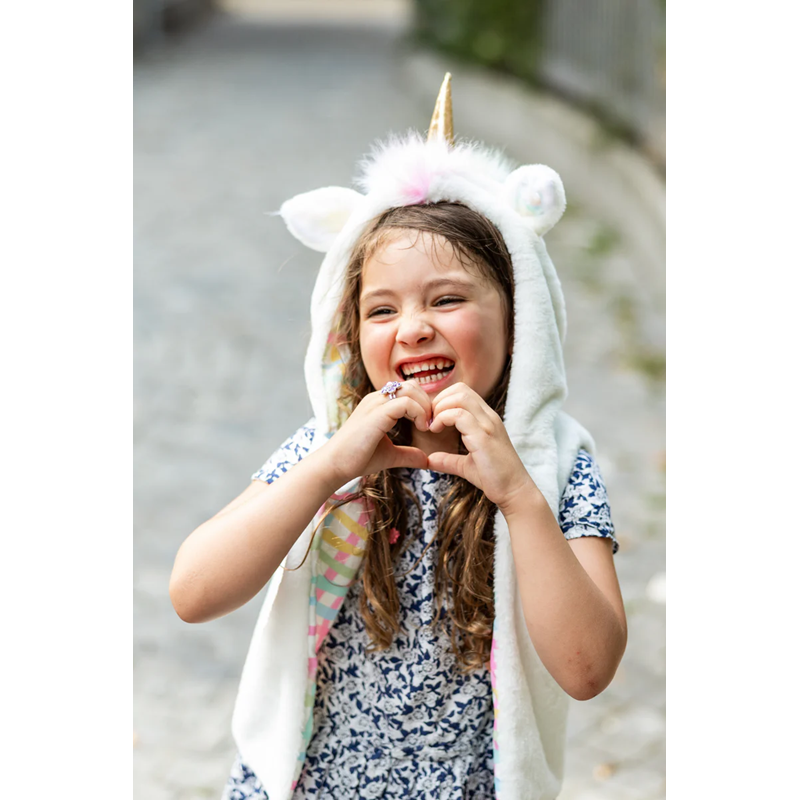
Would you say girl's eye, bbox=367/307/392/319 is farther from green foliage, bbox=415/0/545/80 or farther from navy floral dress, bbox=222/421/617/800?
green foliage, bbox=415/0/545/80

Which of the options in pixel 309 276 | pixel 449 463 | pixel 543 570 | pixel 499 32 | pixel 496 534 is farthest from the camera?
pixel 499 32

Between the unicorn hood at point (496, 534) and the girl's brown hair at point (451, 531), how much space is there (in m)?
0.03

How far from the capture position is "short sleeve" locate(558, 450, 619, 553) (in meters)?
1.75

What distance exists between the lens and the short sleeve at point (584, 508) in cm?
175

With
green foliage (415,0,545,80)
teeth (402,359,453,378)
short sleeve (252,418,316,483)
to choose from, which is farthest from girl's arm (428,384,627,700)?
green foliage (415,0,545,80)

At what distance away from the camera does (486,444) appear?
1.59m

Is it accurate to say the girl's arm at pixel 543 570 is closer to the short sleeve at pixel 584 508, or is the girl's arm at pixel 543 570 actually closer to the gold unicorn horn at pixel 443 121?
the short sleeve at pixel 584 508

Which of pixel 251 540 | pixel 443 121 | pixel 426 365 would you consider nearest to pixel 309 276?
pixel 443 121

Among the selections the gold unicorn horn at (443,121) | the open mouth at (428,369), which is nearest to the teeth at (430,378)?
the open mouth at (428,369)

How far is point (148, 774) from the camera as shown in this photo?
10.1ft

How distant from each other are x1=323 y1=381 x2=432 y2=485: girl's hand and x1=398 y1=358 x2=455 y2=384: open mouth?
58mm

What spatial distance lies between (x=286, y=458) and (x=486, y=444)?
459mm

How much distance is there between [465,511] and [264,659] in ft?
1.53

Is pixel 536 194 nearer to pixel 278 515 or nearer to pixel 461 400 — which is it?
pixel 461 400
